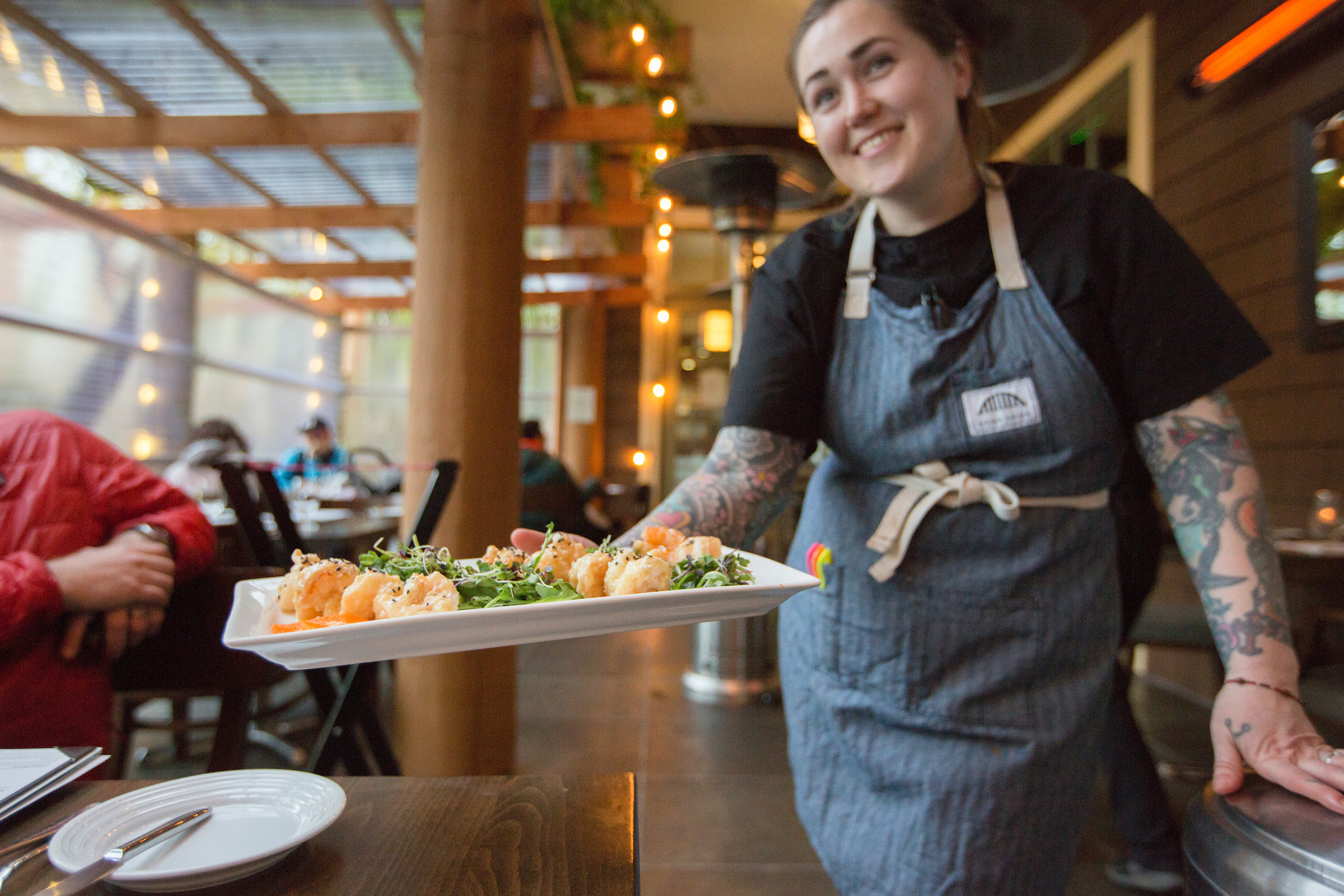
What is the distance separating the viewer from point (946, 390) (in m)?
1.10

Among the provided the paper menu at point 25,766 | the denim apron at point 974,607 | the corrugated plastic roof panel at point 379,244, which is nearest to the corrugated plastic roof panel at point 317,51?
the corrugated plastic roof panel at point 379,244

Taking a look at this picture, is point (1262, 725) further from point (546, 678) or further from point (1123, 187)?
point (546, 678)

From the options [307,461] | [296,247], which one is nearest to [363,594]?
[307,461]

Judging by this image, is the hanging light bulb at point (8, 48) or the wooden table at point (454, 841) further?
the hanging light bulb at point (8, 48)

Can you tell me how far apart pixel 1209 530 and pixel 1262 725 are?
251 mm

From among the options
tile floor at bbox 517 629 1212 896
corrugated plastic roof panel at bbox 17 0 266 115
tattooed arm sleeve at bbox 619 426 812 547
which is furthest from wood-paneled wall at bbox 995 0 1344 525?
corrugated plastic roof panel at bbox 17 0 266 115

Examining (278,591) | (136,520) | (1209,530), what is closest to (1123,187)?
(1209,530)

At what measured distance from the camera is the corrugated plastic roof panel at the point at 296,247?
671cm

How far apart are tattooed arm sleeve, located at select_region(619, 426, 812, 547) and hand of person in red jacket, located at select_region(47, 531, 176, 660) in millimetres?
872

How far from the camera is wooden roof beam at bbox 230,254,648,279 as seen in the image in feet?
22.1

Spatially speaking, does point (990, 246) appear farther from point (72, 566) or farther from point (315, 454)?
point (315, 454)

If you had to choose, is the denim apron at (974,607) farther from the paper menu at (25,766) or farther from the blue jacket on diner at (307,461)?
the blue jacket on diner at (307,461)

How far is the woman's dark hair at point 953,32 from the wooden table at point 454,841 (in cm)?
100

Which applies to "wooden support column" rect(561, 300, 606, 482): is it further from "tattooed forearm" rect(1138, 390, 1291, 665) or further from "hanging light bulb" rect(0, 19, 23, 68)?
"tattooed forearm" rect(1138, 390, 1291, 665)
